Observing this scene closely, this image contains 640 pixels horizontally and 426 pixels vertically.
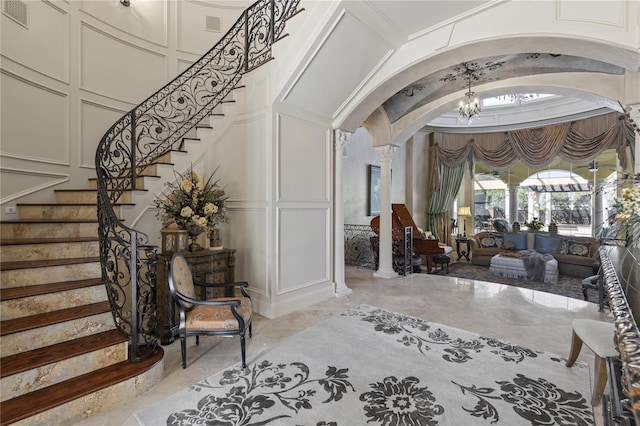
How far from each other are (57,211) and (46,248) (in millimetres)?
952

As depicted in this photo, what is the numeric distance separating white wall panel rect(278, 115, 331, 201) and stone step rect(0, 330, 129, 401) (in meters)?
2.29

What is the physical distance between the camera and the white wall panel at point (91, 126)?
14.5ft

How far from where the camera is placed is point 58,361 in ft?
6.61

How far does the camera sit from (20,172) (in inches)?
146

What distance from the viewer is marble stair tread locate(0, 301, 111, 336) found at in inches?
81.7

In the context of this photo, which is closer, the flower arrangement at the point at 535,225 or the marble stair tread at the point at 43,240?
the marble stair tread at the point at 43,240

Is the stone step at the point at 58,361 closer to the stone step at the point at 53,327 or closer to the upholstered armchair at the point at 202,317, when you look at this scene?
the stone step at the point at 53,327

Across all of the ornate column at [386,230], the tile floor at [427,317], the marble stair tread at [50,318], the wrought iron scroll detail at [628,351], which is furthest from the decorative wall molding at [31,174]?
the wrought iron scroll detail at [628,351]

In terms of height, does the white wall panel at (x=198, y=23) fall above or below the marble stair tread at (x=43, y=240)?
above

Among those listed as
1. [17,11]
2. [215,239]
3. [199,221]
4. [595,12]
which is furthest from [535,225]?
[17,11]

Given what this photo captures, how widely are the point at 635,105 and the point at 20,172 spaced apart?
771 cm

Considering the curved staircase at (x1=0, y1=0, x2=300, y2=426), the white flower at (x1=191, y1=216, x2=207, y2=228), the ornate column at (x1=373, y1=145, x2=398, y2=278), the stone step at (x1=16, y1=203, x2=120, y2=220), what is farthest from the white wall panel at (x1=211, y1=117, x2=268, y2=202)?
the ornate column at (x1=373, y1=145, x2=398, y2=278)

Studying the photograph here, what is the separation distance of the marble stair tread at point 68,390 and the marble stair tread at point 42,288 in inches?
30.4

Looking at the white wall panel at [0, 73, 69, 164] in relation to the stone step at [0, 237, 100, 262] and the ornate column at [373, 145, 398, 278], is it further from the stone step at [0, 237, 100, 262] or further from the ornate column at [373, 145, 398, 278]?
the ornate column at [373, 145, 398, 278]
